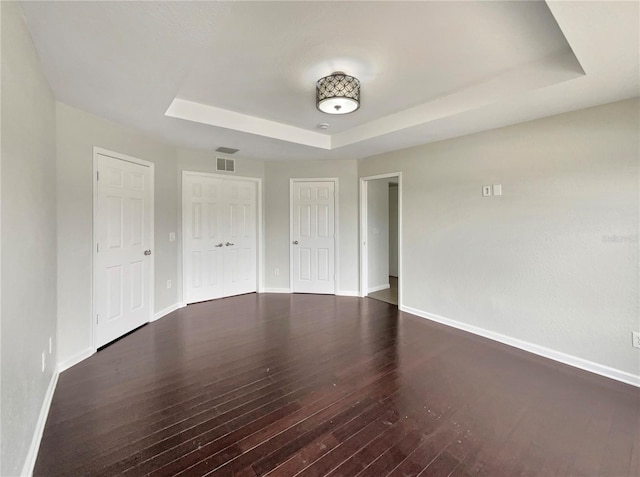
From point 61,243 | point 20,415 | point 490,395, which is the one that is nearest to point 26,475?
point 20,415

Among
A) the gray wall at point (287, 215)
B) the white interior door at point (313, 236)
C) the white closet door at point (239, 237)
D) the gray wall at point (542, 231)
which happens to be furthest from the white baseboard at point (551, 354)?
the white closet door at point (239, 237)

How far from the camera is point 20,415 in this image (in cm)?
137

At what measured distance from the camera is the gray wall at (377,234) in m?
4.95

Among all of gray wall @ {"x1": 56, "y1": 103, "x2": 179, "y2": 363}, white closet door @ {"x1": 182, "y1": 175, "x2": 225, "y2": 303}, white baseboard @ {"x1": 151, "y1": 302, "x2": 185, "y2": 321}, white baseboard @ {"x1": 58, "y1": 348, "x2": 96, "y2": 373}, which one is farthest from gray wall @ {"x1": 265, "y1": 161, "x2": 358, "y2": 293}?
white baseboard @ {"x1": 58, "y1": 348, "x2": 96, "y2": 373}

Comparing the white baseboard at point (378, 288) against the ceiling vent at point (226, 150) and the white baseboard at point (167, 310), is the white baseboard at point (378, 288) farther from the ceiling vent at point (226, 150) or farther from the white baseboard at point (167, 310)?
the ceiling vent at point (226, 150)

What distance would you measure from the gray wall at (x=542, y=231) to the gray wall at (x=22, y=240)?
146 inches

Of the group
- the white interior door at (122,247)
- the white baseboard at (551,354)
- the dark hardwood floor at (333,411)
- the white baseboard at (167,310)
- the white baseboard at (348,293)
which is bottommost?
the dark hardwood floor at (333,411)

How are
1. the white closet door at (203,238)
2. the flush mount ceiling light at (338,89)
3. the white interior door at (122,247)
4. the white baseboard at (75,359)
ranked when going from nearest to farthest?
the flush mount ceiling light at (338,89), the white baseboard at (75,359), the white interior door at (122,247), the white closet door at (203,238)

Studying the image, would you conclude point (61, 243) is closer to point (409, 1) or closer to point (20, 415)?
point (20, 415)

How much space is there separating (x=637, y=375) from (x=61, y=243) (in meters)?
4.86

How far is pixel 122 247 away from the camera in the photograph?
313 centimetres

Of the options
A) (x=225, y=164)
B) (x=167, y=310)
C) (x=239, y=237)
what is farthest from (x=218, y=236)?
(x=167, y=310)

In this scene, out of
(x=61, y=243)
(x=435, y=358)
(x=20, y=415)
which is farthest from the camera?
(x=435, y=358)

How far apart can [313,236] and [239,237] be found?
1.25m
